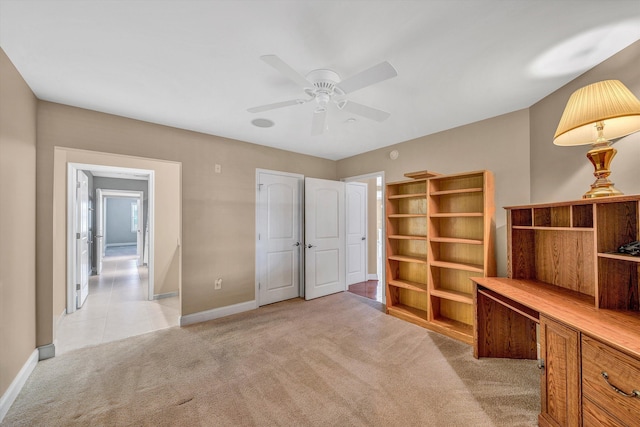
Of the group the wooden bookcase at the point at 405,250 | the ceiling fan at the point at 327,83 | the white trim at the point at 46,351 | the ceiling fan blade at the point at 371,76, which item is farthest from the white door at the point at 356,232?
the white trim at the point at 46,351

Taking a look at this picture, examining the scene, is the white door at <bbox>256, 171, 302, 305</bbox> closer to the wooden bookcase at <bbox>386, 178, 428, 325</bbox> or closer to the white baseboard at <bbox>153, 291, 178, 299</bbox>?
the wooden bookcase at <bbox>386, 178, 428, 325</bbox>

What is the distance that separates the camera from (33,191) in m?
2.27

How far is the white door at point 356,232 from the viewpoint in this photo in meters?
4.91

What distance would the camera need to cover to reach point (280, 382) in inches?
80.7

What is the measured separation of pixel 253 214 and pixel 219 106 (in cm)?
162

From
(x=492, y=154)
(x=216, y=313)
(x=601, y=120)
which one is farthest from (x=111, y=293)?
(x=601, y=120)

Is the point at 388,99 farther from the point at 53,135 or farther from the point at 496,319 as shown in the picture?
the point at 53,135

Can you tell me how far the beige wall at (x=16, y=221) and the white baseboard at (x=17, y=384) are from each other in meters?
0.04

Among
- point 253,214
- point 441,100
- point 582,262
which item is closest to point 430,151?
point 441,100

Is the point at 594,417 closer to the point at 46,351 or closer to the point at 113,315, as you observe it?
the point at 46,351

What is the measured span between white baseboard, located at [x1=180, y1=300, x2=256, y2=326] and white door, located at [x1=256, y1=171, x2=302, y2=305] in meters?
0.23

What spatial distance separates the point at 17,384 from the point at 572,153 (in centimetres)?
470

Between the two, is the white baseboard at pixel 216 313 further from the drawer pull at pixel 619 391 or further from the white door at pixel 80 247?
the drawer pull at pixel 619 391

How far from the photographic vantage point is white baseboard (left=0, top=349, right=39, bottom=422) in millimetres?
1719
